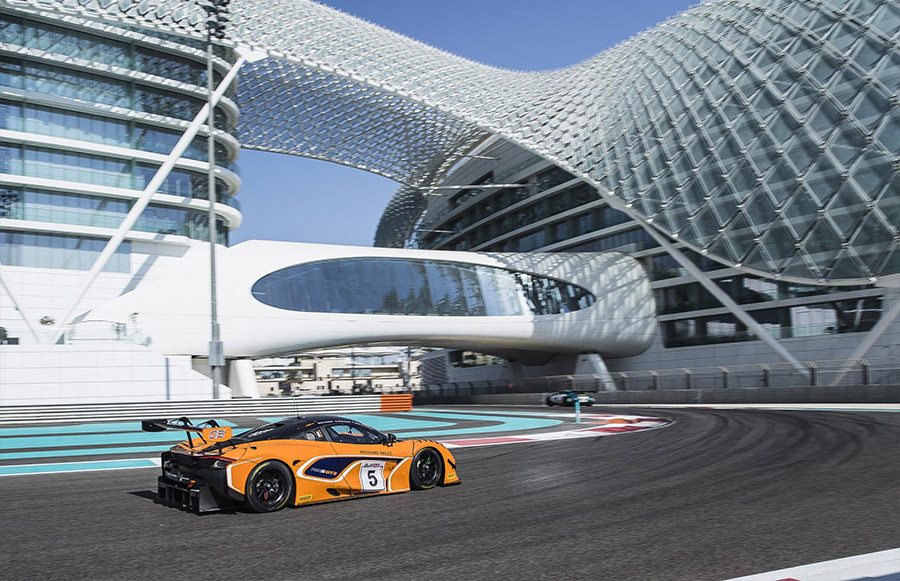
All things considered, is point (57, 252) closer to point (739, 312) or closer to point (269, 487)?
point (739, 312)

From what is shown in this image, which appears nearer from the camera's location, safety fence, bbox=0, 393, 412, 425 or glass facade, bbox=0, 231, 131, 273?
safety fence, bbox=0, 393, 412, 425

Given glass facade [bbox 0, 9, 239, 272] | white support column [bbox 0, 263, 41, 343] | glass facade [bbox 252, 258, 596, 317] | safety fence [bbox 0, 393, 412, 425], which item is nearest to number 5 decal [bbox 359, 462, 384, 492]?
safety fence [bbox 0, 393, 412, 425]

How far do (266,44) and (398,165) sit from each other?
74.2 ft

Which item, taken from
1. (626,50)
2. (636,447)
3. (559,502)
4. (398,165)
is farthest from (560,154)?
(559,502)

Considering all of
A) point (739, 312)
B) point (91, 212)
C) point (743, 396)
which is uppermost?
point (91, 212)

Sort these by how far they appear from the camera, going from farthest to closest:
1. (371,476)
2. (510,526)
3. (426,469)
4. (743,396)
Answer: (743,396), (426,469), (371,476), (510,526)

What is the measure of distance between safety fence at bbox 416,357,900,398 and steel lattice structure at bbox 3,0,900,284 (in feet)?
14.0

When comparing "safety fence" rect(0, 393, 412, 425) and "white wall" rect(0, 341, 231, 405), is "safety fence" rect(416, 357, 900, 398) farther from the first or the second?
"white wall" rect(0, 341, 231, 405)

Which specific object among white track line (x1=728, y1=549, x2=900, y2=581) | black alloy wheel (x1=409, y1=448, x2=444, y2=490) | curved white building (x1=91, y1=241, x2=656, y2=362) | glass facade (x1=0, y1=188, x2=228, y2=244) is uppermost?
glass facade (x1=0, y1=188, x2=228, y2=244)

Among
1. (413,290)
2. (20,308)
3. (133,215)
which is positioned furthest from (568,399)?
(20,308)

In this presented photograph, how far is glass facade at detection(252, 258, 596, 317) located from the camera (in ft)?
146

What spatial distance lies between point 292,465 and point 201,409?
22385mm

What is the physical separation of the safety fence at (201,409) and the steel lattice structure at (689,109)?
18.5 meters

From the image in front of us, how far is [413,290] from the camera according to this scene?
4841cm
